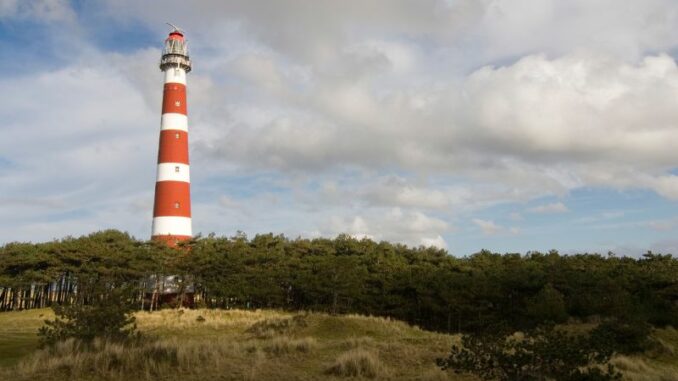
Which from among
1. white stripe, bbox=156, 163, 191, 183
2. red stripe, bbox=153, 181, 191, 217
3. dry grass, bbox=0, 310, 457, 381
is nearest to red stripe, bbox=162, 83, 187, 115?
white stripe, bbox=156, 163, 191, 183

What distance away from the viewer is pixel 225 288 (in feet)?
165

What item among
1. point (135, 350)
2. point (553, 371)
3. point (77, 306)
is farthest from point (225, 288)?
point (553, 371)

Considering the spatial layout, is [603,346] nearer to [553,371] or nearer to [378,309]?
[553,371]

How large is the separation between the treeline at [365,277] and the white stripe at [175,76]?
1532 centimetres

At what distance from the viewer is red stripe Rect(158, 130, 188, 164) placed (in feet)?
150

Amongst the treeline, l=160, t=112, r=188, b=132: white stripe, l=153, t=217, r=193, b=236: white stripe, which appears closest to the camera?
the treeline

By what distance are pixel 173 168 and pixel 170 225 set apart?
4.82 m

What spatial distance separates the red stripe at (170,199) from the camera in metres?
45.0

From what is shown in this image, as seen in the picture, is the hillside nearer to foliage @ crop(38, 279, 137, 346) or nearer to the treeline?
foliage @ crop(38, 279, 137, 346)

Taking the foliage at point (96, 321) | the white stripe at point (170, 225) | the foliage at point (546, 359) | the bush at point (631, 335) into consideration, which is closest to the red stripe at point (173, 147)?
the white stripe at point (170, 225)

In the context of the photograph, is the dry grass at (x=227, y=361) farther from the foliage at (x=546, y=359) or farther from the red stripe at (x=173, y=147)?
the red stripe at (x=173, y=147)

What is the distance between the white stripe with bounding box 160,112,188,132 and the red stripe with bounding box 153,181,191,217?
4.85 meters

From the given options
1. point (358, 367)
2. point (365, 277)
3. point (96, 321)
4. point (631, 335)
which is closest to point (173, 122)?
point (365, 277)

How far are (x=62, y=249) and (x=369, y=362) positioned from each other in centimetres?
4699
